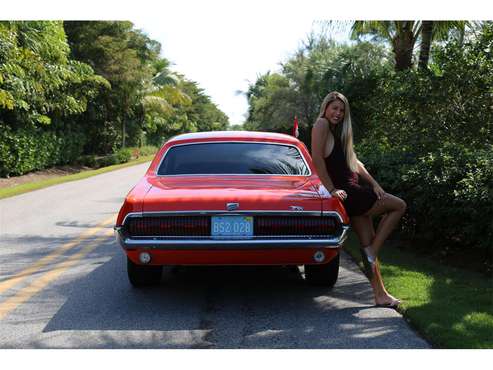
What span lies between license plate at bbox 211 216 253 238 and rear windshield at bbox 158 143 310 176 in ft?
3.56

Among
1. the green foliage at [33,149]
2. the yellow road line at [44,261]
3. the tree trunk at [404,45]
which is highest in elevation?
the tree trunk at [404,45]

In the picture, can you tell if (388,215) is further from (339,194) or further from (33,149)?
(33,149)

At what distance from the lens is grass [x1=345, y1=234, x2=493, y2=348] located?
4.15 meters

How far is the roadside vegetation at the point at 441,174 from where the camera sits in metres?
5.01

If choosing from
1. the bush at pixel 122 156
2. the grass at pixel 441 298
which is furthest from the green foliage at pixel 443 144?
the bush at pixel 122 156

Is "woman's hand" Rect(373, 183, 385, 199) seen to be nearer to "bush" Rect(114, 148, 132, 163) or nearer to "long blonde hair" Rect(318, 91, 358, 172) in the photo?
"long blonde hair" Rect(318, 91, 358, 172)

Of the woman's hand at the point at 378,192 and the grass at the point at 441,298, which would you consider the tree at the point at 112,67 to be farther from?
the woman's hand at the point at 378,192

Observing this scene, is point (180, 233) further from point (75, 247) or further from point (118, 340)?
point (75, 247)

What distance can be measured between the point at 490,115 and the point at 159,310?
23.3 ft

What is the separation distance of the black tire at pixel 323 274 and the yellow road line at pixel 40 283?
107 inches

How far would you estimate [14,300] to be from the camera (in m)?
5.34

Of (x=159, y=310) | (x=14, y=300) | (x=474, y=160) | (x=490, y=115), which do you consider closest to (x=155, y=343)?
(x=159, y=310)

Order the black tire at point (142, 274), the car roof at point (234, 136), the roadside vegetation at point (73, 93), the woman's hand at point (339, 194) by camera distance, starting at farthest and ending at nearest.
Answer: the roadside vegetation at point (73, 93) → the car roof at point (234, 136) → the black tire at point (142, 274) → the woman's hand at point (339, 194)

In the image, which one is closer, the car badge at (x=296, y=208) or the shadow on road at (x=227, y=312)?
the shadow on road at (x=227, y=312)
